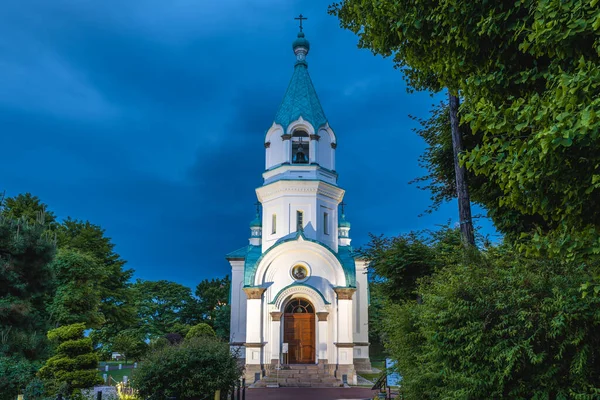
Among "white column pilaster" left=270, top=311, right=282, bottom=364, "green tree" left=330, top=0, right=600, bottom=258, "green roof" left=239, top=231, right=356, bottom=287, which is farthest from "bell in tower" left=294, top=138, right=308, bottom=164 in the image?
"green tree" left=330, top=0, right=600, bottom=258

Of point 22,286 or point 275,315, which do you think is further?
point 275,315

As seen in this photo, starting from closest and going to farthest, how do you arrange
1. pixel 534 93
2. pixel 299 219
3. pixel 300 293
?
pixel 534 93 < pixel 300 293 < pixel 299 219

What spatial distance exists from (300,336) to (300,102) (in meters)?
13.8

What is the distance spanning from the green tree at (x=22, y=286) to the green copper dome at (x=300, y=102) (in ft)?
50.5

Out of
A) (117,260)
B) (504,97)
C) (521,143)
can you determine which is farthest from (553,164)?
(117,260)

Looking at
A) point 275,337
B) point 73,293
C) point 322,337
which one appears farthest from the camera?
point 322,337

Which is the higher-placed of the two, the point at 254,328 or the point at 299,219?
the point at 299,219

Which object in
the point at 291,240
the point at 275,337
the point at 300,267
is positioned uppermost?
the point at 291,240

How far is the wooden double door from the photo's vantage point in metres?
25.4

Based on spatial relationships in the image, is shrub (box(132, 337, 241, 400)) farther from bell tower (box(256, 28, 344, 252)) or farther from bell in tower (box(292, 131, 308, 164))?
bell in tower (box(292, 131, 308, 164))

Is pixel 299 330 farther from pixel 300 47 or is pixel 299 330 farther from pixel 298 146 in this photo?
pixel 300 47

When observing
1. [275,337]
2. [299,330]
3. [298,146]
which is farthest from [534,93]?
[298,146]

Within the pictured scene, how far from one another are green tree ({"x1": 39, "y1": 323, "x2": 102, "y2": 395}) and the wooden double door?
1152cm

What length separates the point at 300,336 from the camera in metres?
25.6
